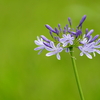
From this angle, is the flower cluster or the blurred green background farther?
the blurred green background

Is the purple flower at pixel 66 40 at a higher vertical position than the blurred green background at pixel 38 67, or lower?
lower

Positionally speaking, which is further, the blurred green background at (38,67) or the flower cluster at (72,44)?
the blurred green background at (38,67)

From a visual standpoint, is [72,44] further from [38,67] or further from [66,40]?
[38,67]

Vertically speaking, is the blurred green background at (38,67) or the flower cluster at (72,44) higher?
the blurred green background at (38,67)

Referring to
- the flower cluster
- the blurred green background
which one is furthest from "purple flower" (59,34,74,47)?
the blurred green background

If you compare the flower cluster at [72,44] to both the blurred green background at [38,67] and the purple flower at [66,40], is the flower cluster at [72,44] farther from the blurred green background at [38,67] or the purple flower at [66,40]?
the blurred green background at [38,67]

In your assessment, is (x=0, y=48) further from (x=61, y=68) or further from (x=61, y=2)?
(x=61, y=2)

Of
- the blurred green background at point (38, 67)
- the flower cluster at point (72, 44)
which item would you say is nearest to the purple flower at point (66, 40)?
the flower cluster at point (72, 44)

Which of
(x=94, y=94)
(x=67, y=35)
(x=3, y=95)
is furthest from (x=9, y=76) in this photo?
(x=67, y=35)

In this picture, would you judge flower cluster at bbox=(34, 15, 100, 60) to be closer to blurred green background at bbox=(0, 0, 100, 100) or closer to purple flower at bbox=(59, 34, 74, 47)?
purple flower at bbox=(59, 34, 74, 47)

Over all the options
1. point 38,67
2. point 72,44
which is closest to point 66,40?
point 72,44
